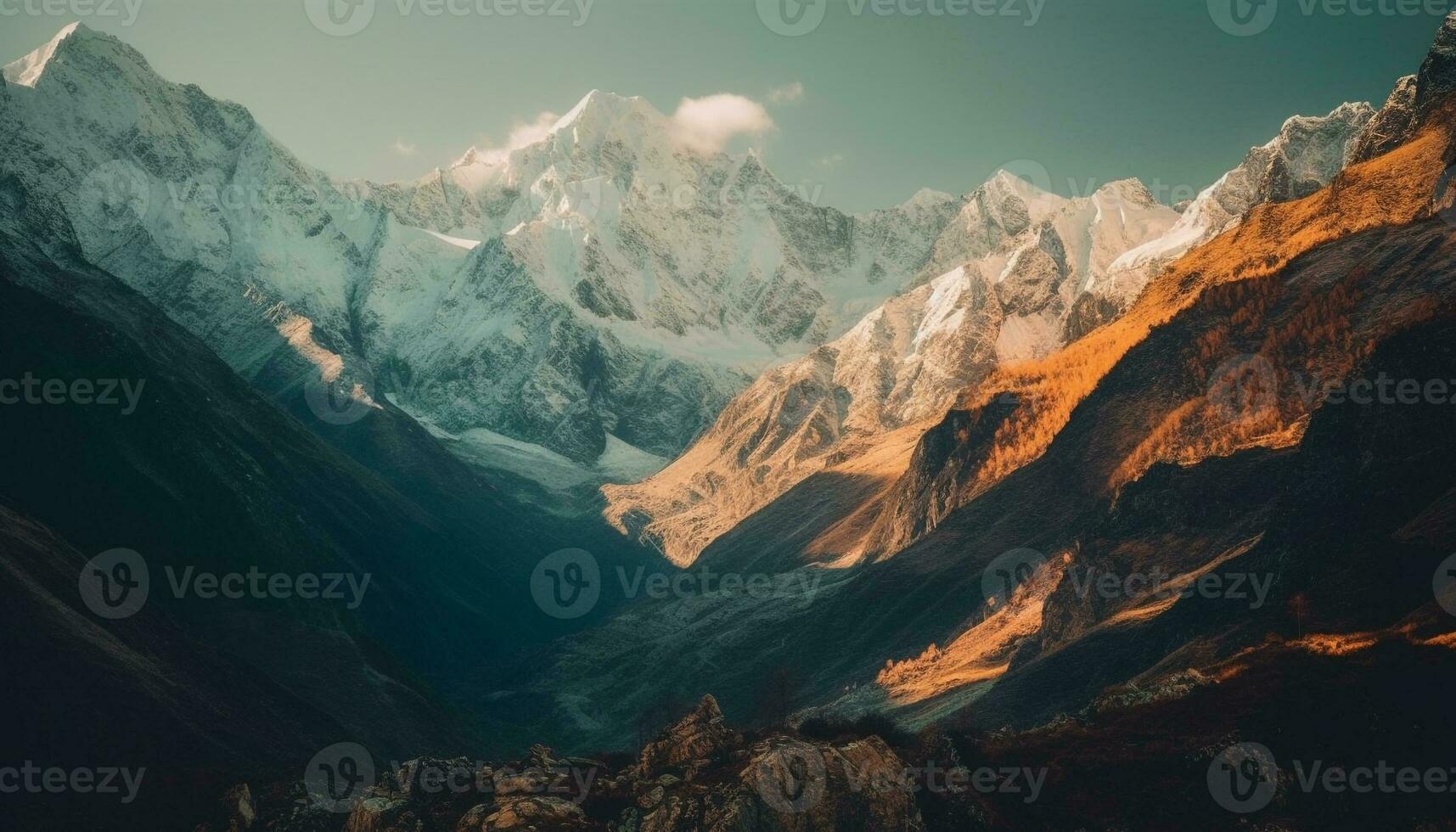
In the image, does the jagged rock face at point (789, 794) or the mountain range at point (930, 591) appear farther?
the mountain range at point (930, 591)

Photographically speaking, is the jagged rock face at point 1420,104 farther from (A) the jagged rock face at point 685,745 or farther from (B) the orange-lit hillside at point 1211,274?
(A) the jagged rock face at point 685,745

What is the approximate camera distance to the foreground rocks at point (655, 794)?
3700cm

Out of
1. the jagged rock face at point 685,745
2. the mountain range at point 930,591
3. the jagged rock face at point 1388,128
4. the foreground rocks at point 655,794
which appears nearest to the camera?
the foreground rocks at point 655,794

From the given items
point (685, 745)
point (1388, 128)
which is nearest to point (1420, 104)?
point (1388, 128)

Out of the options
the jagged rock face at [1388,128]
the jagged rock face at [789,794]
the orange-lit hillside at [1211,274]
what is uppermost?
the jagged rock face at [1388,128]

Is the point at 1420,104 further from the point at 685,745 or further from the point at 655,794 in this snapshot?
the point at 655,794

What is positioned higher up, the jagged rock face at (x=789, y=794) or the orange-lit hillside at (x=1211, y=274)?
the orange-lit hillside at (x=1211, y=274)

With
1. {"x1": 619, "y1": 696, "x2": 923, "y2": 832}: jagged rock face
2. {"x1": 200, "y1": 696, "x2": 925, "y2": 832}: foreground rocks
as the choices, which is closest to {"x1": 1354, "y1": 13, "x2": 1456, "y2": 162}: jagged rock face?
Answer: {"x1": 619, "y1": 696, "x2": 923, "y2": 832}: jagged rock face

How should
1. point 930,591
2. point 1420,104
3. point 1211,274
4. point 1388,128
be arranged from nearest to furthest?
point 1420,104, point 930,591, point 1388,128, point 1211,274

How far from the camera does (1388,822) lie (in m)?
31.2

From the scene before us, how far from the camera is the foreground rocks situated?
37.0 m

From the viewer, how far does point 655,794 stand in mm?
39094

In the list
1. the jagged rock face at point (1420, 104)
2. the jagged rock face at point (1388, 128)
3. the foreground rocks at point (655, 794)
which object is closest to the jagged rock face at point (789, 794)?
the foreground rocks at point (655, 794)

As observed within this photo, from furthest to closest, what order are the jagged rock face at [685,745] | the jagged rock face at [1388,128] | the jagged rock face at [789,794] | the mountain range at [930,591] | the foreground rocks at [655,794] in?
the jagged rock face at [1388,128] → the jagged rock face at [685,745] → the mountain range at [930,591] → the foreground rocks at [655,794] → the jagged rock face at [789,794]
